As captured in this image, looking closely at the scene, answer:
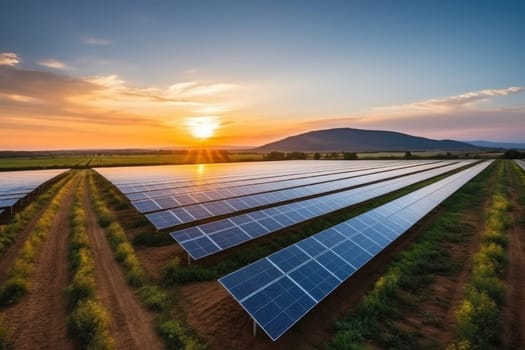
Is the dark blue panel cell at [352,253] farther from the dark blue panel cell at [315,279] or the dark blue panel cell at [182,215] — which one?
the dark blue panel cell at [182,215]

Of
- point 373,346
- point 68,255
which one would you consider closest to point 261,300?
point 373,346

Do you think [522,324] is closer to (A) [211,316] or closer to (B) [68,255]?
(A) [211,316]

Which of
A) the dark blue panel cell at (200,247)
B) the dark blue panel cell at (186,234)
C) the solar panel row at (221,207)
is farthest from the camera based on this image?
the solar panel row at (221,207)

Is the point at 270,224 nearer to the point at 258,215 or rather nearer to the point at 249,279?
the point at 258,215

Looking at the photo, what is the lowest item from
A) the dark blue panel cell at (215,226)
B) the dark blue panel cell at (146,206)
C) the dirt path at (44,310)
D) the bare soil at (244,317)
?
the bare soil at (244,317)

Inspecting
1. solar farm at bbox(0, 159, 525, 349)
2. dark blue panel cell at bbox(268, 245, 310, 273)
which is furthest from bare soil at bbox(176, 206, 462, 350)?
dark blue panel cell at bbox(268, 245, 310, 273)

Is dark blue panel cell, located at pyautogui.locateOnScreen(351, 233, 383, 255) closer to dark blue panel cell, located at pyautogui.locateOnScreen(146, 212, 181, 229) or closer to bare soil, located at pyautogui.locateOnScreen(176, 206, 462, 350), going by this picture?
bare soil, located at pyautogui.locateOnScreen(176, 206, 462, 350)

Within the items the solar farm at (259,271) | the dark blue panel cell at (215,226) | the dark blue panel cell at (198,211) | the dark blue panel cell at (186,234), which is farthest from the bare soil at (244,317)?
the dark blue panel cell at (198,211)

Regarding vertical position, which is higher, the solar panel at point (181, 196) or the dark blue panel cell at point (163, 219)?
the solar panel at point (181, 196)
